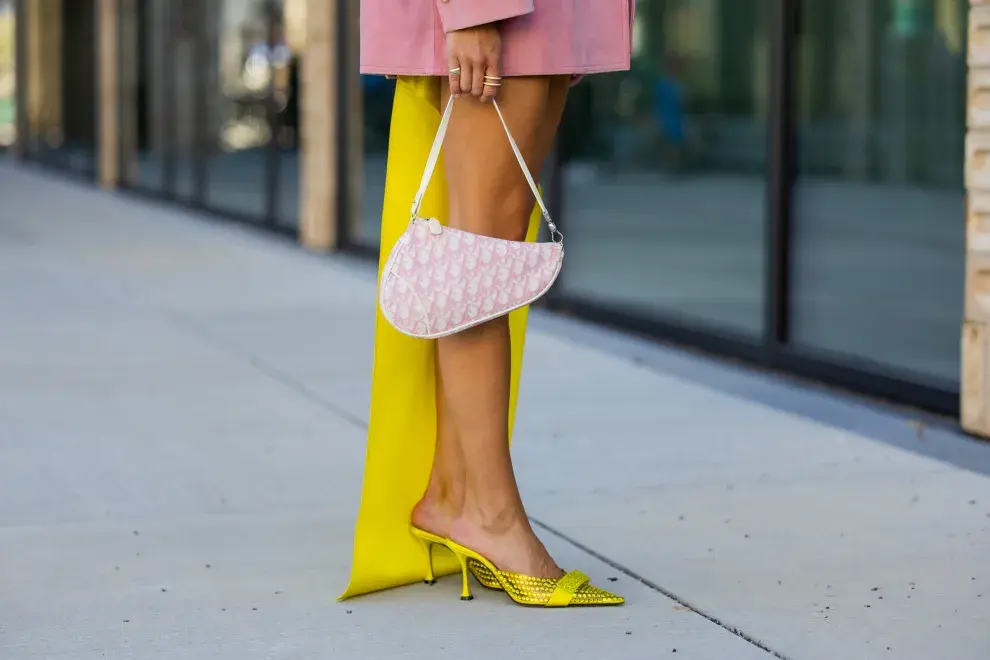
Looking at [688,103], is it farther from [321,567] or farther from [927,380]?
[321,567]

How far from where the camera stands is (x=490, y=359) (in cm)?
349

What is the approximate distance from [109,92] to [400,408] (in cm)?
1547

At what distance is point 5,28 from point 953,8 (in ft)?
56.1

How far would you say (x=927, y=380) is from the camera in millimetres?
5891

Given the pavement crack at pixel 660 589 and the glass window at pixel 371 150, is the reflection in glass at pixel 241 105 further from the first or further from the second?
the pavement crack at pixel 660 589

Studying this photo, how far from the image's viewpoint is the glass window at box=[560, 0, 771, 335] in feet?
31.2

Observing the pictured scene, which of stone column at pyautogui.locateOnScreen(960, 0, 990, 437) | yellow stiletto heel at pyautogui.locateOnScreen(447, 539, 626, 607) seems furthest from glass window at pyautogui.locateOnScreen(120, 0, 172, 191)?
yellow stiletto heel at pyautogui.locateOnScreen(447, 539, 626, 607)

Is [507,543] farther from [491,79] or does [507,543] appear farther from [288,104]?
[288,104]

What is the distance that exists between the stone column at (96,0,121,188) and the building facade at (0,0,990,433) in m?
0.03

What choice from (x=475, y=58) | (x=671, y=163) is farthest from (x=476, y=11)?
(x=671, y=163)

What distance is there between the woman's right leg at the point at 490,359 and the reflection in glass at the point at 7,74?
2249 centimetres

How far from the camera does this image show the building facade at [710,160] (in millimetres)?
6715

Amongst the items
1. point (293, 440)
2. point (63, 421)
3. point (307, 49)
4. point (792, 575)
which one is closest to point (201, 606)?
point (792, 575)

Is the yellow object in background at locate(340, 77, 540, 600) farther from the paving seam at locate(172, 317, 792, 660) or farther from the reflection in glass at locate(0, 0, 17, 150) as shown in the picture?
the reflection in glass at locate(0, 0, 17, 150)
